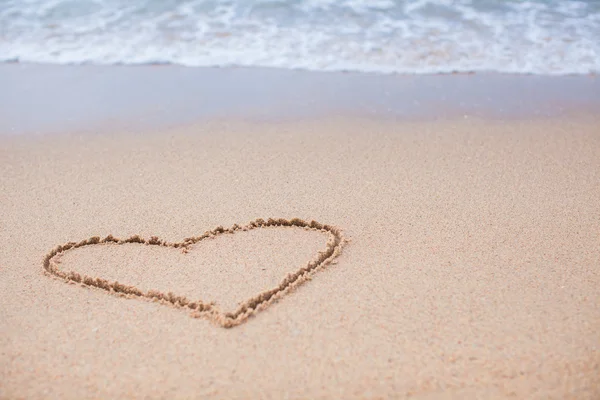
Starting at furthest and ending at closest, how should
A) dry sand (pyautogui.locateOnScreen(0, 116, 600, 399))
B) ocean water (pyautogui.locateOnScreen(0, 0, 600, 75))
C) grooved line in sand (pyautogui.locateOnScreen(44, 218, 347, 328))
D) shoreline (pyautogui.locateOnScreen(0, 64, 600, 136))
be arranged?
ocean water (pyautogui.locateOnScreen(0, 0, 600, 75)) → shoreline (pyautogui.locateOnScreen(0, 64, 600, 136)) → grooved line in sand (pyautogui.locateOnScreen(44, 218, 347, 328)) → dry sand (pyautogui.locateOnScreen(0, 116, 600, 399))

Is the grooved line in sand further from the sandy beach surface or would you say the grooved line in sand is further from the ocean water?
the ocean water

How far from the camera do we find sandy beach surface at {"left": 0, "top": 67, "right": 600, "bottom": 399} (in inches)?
66.9

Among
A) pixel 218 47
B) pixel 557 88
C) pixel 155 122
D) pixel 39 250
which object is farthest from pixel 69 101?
pixel 557 88

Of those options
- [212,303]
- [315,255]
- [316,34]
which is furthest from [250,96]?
[212,303]

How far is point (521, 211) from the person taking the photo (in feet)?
8.35

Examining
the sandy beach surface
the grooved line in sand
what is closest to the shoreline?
the sandy beach surface

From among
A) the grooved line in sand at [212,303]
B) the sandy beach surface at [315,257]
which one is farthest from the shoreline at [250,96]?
the grooved line in sand at [212,303]

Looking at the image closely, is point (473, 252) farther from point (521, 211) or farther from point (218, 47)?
point (218, 47)

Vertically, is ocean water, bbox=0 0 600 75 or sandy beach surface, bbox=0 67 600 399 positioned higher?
ocean water, bbox=0 0 600 75

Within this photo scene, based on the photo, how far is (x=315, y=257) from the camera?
2.22m

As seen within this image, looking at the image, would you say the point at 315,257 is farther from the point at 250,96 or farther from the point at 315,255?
the point at 250,96

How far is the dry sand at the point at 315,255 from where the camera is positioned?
170 centimetres

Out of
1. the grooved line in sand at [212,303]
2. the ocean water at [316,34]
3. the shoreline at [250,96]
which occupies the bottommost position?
the grooved line in sand at [212,303]

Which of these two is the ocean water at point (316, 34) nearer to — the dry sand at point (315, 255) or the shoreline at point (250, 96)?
the shoreline at point (250, 96)
